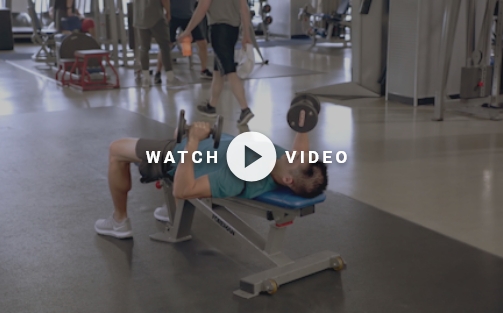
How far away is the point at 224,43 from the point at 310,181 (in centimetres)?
284

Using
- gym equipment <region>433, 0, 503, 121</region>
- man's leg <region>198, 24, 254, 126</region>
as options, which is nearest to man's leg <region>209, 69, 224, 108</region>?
man's leg <region>198, 24, 254, 126</region>

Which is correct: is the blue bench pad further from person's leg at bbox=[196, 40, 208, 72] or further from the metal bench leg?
person's leg at bbox=[196, 40, 208, 72]

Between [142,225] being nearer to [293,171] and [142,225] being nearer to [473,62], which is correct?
[293,171]

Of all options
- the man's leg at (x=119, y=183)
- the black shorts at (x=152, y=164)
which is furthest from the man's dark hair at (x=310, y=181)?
the man's leg at (x=119, y=183)

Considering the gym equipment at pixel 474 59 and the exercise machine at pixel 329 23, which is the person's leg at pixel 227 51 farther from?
the exercise machine at pixel 329 23

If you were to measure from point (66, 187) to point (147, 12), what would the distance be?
11.3ft

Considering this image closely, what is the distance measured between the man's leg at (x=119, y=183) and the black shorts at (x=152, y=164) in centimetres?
4

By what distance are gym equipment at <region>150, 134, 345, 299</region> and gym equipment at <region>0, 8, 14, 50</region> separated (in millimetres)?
9315

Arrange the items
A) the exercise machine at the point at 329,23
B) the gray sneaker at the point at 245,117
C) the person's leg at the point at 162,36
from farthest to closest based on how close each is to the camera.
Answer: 1. the exercise machine at the point at 329,23
2. the person's leg at the point at 162,36
3. the gray sneaker at the point at 245,117

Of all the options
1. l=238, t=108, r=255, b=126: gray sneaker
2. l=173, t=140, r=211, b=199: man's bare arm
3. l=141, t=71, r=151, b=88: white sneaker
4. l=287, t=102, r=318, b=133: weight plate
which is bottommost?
l=238, t=108, r=255, b=126: gray sneaker

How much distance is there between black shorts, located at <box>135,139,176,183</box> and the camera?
96.0 inches

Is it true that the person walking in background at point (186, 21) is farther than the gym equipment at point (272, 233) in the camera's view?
Yes

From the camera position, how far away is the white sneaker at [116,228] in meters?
2.72

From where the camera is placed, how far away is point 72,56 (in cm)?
715
